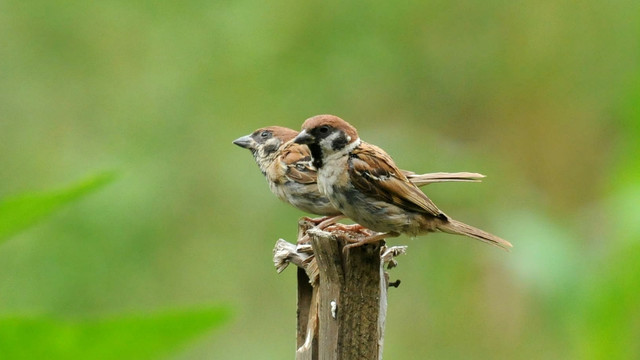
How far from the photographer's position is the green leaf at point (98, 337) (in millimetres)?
584

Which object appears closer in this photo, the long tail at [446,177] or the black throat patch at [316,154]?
the black throat patch at [316,154]

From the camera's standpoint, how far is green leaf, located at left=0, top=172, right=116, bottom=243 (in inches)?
25.6

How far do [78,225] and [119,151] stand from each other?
0.82m

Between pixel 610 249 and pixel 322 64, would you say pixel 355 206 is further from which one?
pixel 322 64

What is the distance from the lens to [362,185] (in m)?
3.43

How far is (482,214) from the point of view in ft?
21.9

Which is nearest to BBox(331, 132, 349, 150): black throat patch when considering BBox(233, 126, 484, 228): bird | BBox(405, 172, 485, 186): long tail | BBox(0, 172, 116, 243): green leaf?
BBox(405, 172, 485, 186): long tail

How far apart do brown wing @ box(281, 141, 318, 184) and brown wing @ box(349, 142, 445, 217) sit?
112cm

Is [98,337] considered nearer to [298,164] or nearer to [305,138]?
[305,138]

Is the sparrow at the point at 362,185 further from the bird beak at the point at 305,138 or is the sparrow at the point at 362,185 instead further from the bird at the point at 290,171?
the bird at the point at 290,171

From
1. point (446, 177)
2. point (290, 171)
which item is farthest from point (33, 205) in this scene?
point (290, 171)

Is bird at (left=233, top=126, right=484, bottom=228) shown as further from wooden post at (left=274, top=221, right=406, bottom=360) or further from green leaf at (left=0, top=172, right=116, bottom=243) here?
green leaf at (left=0, top=172, right=116, bottom=243)

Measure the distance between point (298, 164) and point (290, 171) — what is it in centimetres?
5

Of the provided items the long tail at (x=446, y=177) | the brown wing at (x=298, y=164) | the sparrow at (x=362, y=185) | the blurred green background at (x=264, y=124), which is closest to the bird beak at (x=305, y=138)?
the sparrow at (x=362, y=185)
